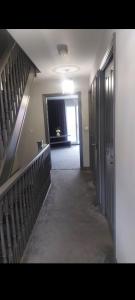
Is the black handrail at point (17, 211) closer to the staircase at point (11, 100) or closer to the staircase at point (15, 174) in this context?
the staircase at point (15, 174)

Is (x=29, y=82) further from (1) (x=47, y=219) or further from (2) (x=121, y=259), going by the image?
(2) (x=121, y=259)

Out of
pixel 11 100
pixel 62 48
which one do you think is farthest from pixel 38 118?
pixel 62 48

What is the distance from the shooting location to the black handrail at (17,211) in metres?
1.72

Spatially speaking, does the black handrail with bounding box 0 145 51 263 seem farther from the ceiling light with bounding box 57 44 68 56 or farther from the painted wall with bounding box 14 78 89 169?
the painted wall with bounding box 14 78 89 169

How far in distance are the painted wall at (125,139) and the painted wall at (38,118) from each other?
11.7 ft

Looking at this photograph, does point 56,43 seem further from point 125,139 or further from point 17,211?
point 17,211

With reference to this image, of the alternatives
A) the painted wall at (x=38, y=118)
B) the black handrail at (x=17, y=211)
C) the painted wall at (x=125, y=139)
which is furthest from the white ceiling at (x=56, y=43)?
the black handrail at (x=17, y=211)

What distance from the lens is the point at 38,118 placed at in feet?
17.7

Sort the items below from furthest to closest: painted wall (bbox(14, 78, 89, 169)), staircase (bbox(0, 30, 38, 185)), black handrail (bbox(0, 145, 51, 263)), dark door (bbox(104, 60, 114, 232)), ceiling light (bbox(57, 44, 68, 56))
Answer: painted wall (bbox(14, 78, 89, 169))
ceiling light (bbox(57, 44, 68, 56))
staircase (bbox(0, 30, 38, 185))
dark door (bbox(104, 60, 114, 232))
black handrail (bbox(0, 145, 51, 263))

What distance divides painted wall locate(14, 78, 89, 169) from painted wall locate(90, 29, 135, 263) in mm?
3576

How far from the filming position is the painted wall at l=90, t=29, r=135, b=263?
1296 mm

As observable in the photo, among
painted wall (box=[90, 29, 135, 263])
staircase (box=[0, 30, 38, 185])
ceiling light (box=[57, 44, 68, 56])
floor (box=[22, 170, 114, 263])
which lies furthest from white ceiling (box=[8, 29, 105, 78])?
floor (box=[22, 170, 114, 263])

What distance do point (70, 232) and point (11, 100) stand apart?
1.93 meters
